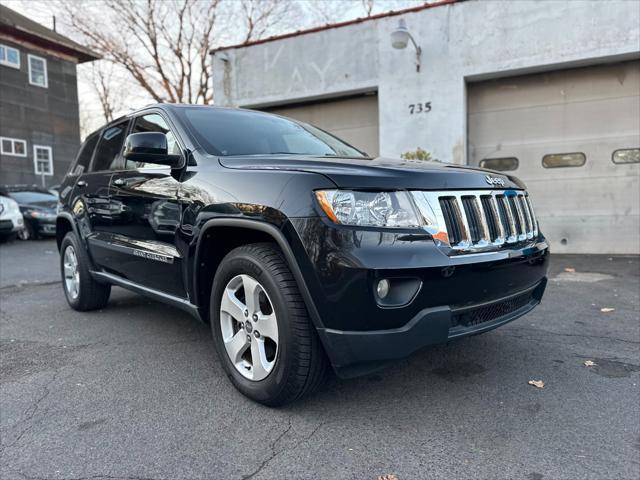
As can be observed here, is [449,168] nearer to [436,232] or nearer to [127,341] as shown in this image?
[436,232]

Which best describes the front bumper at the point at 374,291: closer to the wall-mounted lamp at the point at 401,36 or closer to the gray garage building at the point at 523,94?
the wall-mounted lamp at the point at 401,36

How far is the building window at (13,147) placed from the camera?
1925 cm

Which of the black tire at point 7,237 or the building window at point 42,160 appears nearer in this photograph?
the black tire at point 7,237

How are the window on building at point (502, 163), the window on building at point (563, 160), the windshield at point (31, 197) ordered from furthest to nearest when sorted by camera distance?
the windshield at point (31, 197) < the window on building at point (502, 163) < the window on building at point (563, 160)

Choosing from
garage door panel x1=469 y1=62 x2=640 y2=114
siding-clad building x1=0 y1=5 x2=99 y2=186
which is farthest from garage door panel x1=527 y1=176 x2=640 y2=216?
siding-clad building x1=0 y1=5 x2=99 y2=186

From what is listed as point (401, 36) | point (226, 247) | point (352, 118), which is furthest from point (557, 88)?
point (226, 247)

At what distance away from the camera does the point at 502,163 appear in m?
8.44

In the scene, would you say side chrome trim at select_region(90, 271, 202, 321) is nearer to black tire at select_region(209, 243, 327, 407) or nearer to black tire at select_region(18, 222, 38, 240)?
black tire at select_region(209, 243, 327, 407)

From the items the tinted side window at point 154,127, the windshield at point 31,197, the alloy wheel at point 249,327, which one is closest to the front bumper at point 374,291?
the alloy wheel at point 249,327

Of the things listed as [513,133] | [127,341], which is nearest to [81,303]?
[127,341]

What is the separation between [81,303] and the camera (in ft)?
14.9

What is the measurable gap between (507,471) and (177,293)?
2.11 meters

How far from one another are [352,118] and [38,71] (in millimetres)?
17527

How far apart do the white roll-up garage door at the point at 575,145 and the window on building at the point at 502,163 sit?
2 cm
